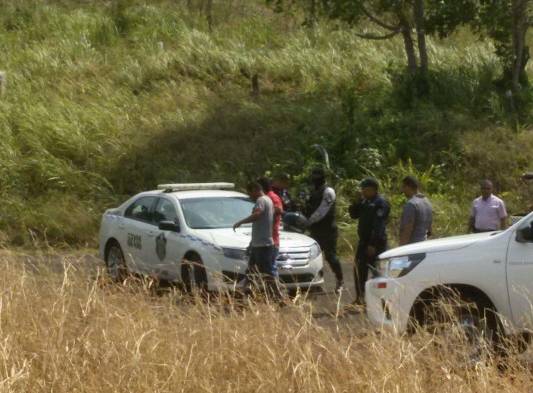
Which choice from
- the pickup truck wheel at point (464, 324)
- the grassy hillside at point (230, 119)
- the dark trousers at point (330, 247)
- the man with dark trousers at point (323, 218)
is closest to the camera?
the pickup truck wheel at point (464, 324)

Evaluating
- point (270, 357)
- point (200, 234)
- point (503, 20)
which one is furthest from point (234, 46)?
point (270, 357)

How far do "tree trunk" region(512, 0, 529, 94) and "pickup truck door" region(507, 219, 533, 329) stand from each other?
45.2ft

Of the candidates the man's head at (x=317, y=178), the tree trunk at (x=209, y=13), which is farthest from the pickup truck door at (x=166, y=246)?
the tree trunk at (x=209, y=13)

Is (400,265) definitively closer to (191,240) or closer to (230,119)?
(191,240)

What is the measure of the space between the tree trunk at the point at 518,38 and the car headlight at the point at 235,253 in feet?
35.4

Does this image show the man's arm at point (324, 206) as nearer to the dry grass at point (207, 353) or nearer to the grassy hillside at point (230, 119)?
the dry grass at point (207, 353)

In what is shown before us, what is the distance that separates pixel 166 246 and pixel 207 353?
696 centimetres

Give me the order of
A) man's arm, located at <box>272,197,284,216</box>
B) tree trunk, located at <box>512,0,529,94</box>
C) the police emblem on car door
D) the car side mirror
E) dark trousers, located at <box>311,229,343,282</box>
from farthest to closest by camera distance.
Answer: tree trunk, located at <box>512,0,529,94</box>, the police emblem on car door, the car side mirror, dark trousers, located at <box>311,229,343,282</box>, man's arm, located at <box>272,197,284,216</box>

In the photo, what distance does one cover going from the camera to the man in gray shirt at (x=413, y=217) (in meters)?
12.2

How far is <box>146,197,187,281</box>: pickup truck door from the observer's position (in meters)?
14.0

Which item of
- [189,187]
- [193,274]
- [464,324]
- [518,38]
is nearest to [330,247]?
[193,274]

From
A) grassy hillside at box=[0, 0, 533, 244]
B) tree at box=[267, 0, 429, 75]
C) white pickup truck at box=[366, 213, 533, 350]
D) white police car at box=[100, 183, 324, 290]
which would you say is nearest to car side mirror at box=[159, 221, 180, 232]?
white police car at box=[100, 183, 324, 290]

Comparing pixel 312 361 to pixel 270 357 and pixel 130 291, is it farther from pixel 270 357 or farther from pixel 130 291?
pixel 130 291

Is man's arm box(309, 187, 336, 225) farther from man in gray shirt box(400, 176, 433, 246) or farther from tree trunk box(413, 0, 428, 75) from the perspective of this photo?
tree trunk box(413, 0, 428, 75)
